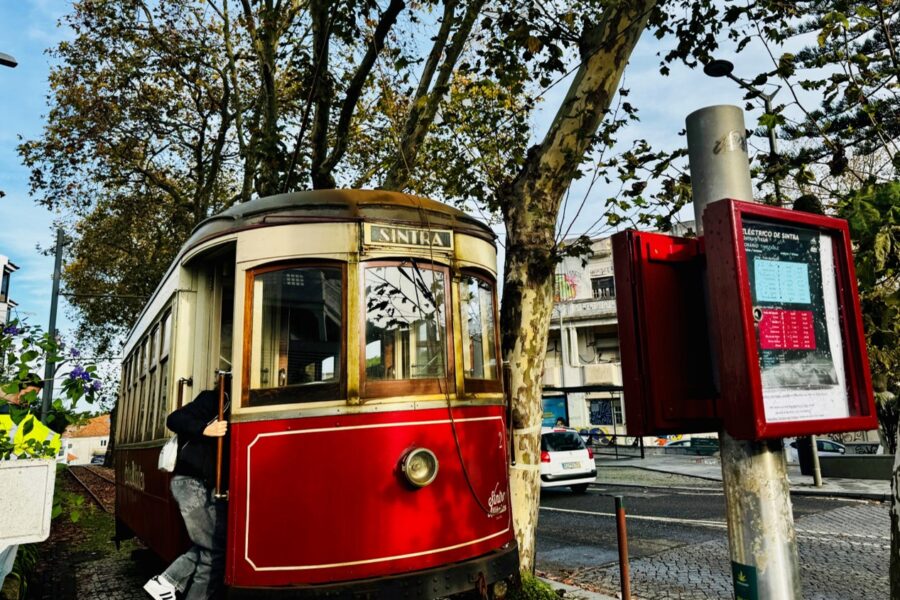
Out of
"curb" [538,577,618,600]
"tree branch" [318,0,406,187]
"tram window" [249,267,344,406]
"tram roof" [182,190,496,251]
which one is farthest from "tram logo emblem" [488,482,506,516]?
"tree branch" [318,0,406,187]

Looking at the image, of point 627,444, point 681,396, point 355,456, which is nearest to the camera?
point 681,396

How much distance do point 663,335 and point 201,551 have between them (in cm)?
385

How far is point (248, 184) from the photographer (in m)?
15.1

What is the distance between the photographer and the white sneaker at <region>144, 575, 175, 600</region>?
4.64 meters

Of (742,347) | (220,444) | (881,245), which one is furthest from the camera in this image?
(220,444)

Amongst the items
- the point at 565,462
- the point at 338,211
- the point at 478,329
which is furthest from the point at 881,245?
the point at 565,462

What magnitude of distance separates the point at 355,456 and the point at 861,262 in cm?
318

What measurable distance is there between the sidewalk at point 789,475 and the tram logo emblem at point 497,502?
10395mm

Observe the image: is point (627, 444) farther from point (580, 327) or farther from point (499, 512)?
point (499, 512)

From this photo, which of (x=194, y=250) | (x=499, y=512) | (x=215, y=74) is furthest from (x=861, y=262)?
(x=215, y=74)

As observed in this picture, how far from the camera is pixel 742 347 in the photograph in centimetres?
201

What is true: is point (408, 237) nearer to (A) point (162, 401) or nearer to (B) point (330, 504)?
(B) point (330, 504)

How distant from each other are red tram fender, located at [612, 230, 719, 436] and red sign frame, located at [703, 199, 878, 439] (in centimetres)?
11

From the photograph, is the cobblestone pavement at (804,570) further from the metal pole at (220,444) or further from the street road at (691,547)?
the metal pole at (220,444)
